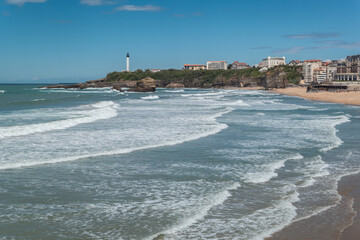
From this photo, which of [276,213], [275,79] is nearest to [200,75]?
[275,79]

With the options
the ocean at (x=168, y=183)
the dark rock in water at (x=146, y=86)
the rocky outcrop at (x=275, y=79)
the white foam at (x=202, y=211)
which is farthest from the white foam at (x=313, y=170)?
the rocky outcrop at (x=275, y=79)

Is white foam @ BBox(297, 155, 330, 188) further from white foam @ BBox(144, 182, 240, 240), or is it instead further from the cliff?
the cliff

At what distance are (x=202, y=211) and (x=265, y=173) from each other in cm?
370

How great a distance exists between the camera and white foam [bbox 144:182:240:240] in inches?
263

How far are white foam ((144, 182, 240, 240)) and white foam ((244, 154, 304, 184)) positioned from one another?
661mm

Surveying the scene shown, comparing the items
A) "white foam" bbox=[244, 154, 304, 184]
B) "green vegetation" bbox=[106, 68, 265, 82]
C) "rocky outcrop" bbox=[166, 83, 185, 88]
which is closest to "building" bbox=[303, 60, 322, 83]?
"green vegetation" bbox=[106, 68, 265, 82]

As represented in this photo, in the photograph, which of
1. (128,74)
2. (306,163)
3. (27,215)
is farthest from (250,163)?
(128,74)

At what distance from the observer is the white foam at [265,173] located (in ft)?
33.3

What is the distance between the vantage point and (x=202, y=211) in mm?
7707

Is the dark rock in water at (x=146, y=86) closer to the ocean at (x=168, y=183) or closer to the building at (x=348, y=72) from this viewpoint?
the building at (x=348, y=72)

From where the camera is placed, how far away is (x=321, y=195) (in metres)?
8.71

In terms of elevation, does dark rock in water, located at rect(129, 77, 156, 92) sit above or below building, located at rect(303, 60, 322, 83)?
below

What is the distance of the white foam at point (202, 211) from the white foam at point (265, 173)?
66 centimetres

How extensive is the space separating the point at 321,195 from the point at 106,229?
487cm
